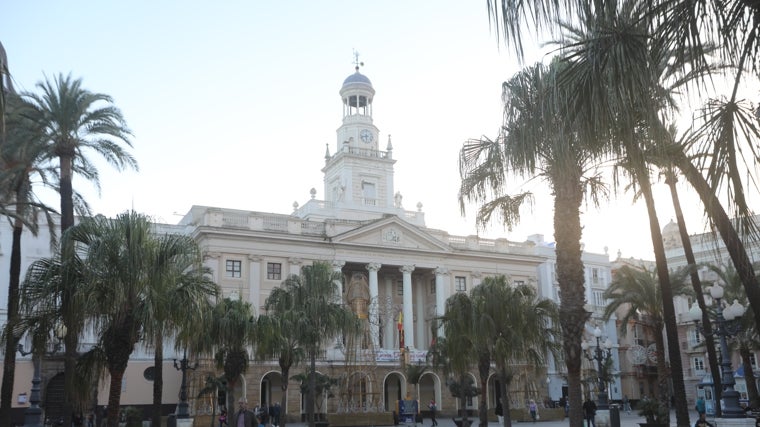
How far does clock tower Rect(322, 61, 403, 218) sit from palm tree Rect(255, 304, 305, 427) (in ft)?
85.3

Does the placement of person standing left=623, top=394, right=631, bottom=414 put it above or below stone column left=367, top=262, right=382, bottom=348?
below

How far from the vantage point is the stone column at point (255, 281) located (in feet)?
159

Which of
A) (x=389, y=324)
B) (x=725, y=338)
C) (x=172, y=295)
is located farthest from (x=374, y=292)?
(x=172, y=295)

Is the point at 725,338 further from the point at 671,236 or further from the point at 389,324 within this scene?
the point at 671,236

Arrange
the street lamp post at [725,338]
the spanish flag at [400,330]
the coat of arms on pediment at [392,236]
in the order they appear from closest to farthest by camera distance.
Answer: the street lamp post at [725,338]
the spanish flag at [400,330]
the coat of arms on pediment at [392,236]

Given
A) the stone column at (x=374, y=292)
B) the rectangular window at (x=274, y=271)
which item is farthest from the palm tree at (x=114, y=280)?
the stone column at (x=374, y=292)

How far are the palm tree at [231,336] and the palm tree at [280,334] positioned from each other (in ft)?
1.57

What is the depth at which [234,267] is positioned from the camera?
48594 mm

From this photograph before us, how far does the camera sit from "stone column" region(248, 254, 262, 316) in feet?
159

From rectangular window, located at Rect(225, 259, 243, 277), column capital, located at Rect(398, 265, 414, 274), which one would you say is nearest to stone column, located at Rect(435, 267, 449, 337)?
column capital, located at Rect(398, 265, 414, 274)

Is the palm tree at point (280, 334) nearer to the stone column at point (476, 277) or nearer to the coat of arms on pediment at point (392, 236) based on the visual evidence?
the coat of arms on pediment at point (392, 236)

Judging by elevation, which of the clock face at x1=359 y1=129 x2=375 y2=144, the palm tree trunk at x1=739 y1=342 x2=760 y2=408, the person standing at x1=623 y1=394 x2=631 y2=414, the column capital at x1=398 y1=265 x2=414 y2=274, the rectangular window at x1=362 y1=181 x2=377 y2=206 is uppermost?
the clock face at x1=359 y1=129 x2=375 y2=144

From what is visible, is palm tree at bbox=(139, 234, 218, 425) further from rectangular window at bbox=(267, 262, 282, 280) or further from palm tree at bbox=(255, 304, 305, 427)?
rectangular window at bbox=(267, 262, 282, 280)

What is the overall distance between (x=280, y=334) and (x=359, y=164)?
1250 inches
